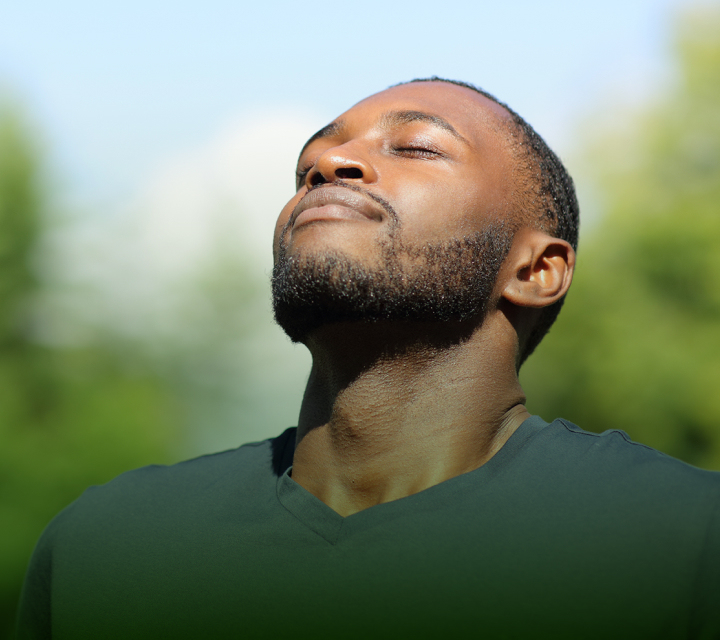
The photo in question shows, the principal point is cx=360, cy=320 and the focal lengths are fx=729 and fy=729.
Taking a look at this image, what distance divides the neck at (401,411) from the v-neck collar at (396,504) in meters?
0.09

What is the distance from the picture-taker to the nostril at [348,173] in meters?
2.65

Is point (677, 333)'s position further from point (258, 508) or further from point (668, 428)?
point (258, 508)

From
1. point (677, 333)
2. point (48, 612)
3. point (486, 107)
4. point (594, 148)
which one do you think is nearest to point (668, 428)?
point (677, 333)

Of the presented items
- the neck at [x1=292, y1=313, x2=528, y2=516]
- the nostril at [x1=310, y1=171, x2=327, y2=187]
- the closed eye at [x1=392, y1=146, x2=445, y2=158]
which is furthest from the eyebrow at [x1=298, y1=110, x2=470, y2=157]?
the neck at [x1=292, y1=313, x2=528, y2=516]

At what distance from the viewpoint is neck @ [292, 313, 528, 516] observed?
8.09 ft

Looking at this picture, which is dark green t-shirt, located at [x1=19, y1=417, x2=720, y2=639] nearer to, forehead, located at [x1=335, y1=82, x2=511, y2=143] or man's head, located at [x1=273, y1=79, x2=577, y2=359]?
man's head, located at [x1=273, y1=79, x2=577, y2=359]

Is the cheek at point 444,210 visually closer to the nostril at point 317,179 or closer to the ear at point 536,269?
the ear at point 536,269

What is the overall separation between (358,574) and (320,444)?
0.54m

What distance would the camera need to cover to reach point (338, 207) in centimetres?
254

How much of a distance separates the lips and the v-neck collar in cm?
89

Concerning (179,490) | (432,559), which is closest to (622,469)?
(432,559)

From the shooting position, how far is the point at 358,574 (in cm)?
220

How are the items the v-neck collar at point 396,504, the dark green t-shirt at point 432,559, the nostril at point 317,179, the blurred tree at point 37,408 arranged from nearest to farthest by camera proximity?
the dark green t-shirt at point 432,559
the v-neck collar at point 396,504
the nostril at point 317,179
the blurred tree at point 37,408

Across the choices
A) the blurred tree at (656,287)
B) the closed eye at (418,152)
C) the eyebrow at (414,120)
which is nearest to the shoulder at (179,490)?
the closed eye at (418,152)
